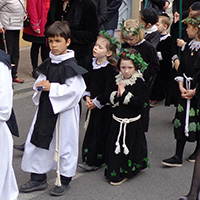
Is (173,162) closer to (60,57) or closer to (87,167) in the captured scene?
(87,167)

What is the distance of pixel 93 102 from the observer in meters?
5.28

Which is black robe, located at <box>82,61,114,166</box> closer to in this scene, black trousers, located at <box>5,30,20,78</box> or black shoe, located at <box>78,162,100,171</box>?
black shoe, located at <box>78,162,100,171</box>

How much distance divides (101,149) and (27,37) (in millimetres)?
4018

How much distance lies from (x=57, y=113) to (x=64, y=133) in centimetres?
21

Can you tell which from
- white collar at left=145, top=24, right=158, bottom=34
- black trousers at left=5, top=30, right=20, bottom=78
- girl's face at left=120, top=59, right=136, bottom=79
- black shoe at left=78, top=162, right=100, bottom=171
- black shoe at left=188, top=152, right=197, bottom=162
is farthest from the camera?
black trousers at left=5, top=30, right=20, bottom=78

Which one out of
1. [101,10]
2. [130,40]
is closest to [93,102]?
[130,40]

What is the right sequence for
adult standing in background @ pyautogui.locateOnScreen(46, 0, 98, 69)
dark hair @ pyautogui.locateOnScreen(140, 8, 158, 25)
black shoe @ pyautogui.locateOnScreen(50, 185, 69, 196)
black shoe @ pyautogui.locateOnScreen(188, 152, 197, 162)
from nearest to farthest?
black shoe @ pyautogui.locateOnScreen(50, 185, 69, 196)
black shoe @ pyautogui.locateOnScreen(188, 152, 197, 162)
adult standing in background @ pyautogui.locateOnScreen(46, 0, 98, 69)
dark hair @ pyautogui.locateOnScreen(140, 8, 158, 25)

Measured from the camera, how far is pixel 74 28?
6.10 m

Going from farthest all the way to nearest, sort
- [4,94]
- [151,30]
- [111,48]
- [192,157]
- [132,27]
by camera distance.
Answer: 1. [151,30]
2. [192,157]
3. [132,27]
4. [111,48]
5. [4,94]

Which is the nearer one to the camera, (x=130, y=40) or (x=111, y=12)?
(x=130, y=40)

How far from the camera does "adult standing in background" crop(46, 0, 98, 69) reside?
602cm

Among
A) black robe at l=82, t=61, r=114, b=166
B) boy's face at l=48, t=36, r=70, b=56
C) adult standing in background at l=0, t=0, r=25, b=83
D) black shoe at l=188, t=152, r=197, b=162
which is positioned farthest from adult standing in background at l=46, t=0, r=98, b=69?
adult standing in background at l=0, t=0, r=25, b=83

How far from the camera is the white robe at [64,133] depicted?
183 inches

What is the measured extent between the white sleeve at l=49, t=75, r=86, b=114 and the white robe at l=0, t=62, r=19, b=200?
651 mm
